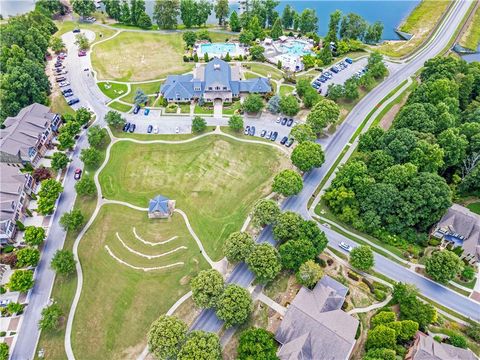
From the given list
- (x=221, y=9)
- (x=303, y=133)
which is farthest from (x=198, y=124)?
(x=221, y=9)

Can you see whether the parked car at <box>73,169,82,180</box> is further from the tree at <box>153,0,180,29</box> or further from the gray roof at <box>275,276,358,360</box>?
the tree at <box>153,0,180,29</box>

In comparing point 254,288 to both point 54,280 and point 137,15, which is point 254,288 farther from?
point 137,15

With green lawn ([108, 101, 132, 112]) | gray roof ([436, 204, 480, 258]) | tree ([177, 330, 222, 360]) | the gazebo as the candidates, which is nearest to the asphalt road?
tree ([177, 330, 222, 360])

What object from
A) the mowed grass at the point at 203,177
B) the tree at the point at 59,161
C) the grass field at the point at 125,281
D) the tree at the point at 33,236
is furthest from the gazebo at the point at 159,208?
the tree at the point at 59,161

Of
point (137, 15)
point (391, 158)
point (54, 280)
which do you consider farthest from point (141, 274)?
point (137, 15)

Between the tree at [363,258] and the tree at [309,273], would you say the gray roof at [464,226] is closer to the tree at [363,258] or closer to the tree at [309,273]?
the tree at [363,258]

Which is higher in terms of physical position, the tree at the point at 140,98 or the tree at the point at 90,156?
the tree at the point at 140,98
